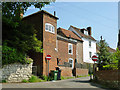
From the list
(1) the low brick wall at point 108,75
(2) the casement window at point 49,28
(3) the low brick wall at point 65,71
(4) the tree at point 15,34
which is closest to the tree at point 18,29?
(4) the tree at point 15,34

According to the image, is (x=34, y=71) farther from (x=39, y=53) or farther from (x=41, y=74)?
(x=39, y=53)

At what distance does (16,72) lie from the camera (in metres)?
14.7

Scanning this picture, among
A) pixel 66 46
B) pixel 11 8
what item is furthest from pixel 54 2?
pixel 66 46

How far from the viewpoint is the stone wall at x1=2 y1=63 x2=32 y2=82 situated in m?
14.0

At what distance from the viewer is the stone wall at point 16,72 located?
551 inches

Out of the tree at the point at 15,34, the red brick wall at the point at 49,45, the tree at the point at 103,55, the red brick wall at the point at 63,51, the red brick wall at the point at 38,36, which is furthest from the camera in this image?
the tree at the point at 103,55

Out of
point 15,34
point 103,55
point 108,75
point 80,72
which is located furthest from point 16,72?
point 103,55

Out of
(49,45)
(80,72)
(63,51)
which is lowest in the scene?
(80,72)

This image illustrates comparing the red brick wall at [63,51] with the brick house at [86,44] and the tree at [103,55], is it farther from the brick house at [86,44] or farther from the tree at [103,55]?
the brick house at [86,44]

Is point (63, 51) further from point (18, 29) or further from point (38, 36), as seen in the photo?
point (18, 29)

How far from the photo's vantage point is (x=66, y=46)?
2539cm

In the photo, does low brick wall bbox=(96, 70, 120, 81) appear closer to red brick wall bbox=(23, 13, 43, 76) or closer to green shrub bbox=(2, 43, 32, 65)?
red brick wall bbox=(23, 13, 43, 76)

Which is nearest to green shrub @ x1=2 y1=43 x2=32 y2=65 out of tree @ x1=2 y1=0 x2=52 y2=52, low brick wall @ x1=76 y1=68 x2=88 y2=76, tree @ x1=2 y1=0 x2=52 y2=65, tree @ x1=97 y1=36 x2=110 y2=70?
tree @ x1=2 y1=0 x2=52 y2=65

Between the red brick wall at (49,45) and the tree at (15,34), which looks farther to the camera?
the red brick wall at (49,45)
